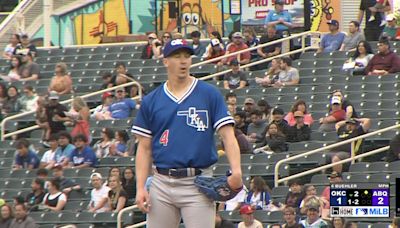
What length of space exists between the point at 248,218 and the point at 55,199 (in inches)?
162

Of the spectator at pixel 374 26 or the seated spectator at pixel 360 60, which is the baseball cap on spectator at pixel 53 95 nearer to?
the seated spectator at pixel 360 60

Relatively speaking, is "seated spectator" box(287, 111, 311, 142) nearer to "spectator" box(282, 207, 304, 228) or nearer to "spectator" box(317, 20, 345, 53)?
"spectator" box(282, 207, 304, 228)

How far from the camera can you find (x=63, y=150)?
67.5ft

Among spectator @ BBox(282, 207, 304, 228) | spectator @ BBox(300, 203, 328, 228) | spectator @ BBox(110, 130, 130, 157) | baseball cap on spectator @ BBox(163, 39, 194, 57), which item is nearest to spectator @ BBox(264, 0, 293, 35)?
spectator @ BBox(110, 130, 130, 157)

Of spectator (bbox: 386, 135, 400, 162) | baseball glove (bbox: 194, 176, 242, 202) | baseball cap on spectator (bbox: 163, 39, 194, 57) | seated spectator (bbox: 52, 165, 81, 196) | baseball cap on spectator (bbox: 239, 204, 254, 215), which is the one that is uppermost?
baseball cap on spectator (bbox: 163, 39, 194, 57)

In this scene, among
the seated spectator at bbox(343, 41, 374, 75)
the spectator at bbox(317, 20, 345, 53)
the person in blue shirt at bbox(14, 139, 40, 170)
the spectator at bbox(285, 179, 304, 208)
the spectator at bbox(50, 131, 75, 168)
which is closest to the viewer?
the spectator at bbox(285, 179, 304, 208)

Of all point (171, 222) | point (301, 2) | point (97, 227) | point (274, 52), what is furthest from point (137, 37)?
point (171, 222)

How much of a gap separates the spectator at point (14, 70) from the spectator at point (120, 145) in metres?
5.10

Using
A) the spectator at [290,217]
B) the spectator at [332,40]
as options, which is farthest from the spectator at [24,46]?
the spectator at [290,217]

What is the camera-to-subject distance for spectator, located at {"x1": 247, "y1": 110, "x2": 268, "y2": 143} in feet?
63.6

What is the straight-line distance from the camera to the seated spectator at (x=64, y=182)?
19.5 metres

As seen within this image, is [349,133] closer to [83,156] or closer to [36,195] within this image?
[83,156]

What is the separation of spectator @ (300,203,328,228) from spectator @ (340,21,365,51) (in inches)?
254
